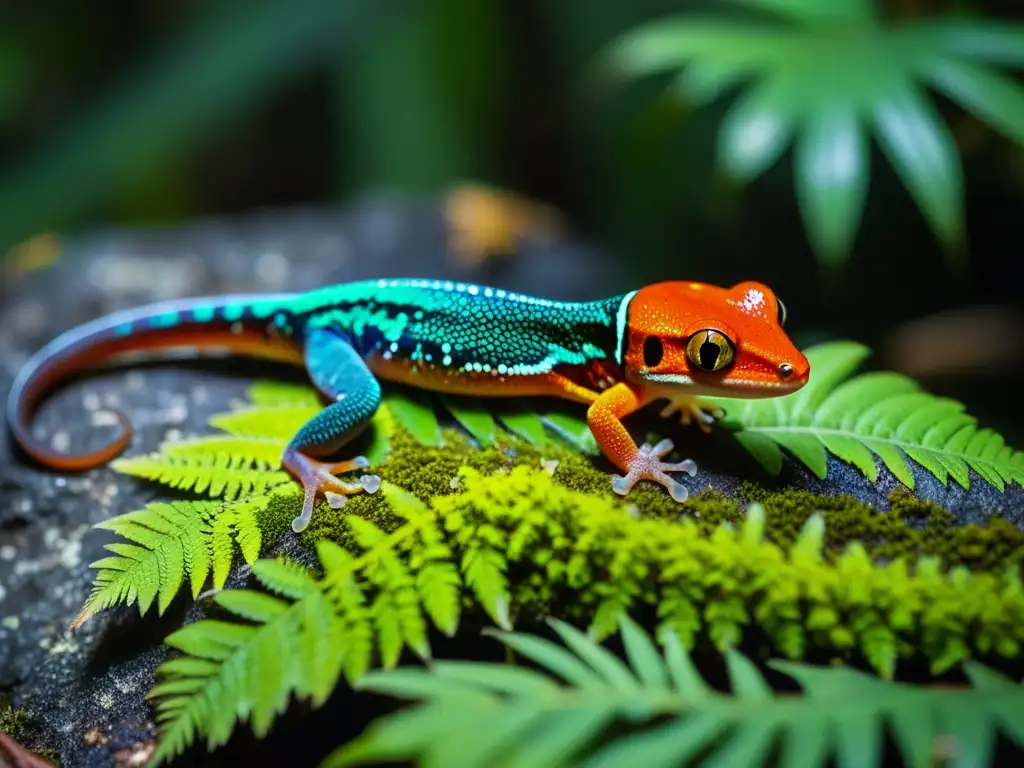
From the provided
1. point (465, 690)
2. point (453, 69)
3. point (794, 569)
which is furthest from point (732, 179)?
point (453, 69)

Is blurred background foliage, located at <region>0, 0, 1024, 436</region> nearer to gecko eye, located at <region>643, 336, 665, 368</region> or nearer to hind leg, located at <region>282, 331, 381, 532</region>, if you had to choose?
gecko eye, located at <region>643, 336, 665, 368</region>

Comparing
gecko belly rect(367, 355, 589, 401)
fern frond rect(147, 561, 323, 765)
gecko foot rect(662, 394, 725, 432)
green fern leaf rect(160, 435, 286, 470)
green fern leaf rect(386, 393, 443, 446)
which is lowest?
fern frond rect(147, 561, 323, 765)

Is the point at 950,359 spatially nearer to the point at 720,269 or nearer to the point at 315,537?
the point at 720,269

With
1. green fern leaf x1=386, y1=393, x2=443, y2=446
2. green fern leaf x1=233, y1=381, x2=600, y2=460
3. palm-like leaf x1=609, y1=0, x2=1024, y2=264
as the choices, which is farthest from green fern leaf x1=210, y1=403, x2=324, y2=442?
palm-like leaf x1=609, y1=0, x2=1024, y2=264

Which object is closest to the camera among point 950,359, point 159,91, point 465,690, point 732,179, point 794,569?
point 465,690

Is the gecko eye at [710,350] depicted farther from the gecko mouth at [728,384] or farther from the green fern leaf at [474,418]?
the green fern leaf at [474,418]

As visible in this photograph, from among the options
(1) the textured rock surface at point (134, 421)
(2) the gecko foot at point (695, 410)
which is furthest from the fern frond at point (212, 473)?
(2) the gecko foot at point (695, 410)
